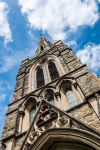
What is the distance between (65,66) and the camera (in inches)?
528

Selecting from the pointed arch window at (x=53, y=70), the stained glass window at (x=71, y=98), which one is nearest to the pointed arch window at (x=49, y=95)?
the stained glass window at (x=71, y=98)

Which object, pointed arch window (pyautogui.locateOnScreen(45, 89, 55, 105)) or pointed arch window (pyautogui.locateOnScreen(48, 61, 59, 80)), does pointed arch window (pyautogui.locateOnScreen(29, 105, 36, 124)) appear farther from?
pointed arch window (pyautogui.locateOnScreen(48, 61, 59, 80))

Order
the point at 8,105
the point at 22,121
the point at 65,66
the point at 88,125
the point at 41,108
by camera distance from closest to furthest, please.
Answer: the point at 88,125 → the point at 41,108 → the point at 22,121 → the point at 8,105 → the point at 65,66

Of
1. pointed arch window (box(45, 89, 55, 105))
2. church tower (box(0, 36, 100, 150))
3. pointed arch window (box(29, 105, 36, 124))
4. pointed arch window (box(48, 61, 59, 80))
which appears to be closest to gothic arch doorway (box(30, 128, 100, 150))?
church tower (box(0, 36, 100, 150))

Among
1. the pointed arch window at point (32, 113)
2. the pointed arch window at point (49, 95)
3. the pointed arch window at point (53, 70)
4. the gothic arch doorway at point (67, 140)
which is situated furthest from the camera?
the pointed arch window at point (53, 70)

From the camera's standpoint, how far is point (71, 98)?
10305mm

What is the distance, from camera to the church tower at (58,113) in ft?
24.2

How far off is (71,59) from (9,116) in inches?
200

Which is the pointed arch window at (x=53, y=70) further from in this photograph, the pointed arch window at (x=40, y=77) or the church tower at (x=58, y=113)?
the pointed arch window at (x=40, y=77)

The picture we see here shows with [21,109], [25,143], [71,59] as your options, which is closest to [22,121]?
[21,109]

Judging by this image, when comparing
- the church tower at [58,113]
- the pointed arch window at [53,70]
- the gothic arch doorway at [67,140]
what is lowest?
the gothic arch doorway at [67,140]

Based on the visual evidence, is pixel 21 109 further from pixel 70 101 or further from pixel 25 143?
pixel 25 143

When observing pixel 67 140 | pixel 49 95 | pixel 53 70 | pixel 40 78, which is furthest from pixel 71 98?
pixel 40 78

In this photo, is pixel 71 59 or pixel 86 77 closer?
pixel 86 77
